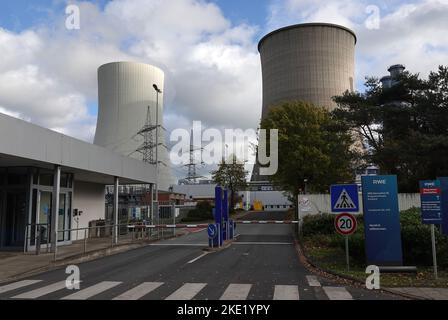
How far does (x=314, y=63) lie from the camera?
46.8m

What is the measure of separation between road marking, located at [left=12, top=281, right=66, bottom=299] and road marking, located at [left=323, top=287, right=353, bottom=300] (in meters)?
5.39

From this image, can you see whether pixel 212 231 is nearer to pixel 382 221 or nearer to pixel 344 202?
pixel 344 202

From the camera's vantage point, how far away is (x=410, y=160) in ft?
75.5

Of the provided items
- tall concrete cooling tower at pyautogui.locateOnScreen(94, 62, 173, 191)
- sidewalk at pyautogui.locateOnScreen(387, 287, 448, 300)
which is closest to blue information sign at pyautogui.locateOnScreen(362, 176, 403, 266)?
sidewalk at pyautogui.locateOnScreen(387, 287, 448, 300)

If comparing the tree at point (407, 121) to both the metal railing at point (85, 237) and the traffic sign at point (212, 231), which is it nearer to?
the traffic sign at point (212, 231)

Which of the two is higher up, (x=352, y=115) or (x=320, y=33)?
(x=320, y=33)

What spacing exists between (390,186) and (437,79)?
16651mm

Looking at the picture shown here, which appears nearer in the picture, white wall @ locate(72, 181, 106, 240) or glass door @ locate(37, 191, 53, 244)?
glass door @ locate(37, 191, 53, 244)

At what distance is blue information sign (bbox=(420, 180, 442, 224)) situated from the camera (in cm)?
1045

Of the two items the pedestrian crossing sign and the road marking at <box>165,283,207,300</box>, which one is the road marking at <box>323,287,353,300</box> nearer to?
the road marking at <box>165,283,207,300</box>

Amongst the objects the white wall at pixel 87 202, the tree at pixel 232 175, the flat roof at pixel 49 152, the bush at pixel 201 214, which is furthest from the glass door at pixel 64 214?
the tree at pixel 232 175
